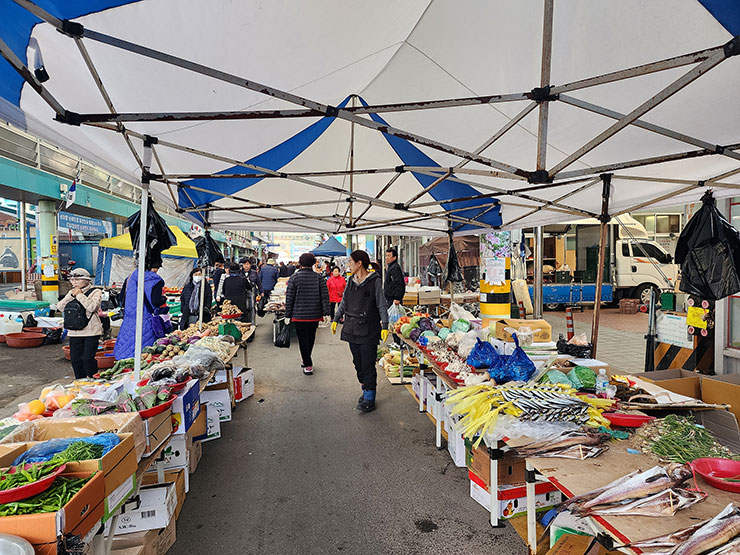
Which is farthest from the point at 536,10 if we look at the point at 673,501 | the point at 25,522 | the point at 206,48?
the point at 25,522

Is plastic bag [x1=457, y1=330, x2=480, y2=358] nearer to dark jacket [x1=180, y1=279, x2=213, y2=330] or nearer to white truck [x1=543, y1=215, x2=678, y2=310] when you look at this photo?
dark jacket [x1=180, y1=279, x2=213, y2=330]

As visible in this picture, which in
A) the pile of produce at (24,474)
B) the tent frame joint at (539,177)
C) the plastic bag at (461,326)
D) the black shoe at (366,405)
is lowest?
the black shoe at (366,405)

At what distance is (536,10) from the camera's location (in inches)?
91.1

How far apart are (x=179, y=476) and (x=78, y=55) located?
3154 millimetres

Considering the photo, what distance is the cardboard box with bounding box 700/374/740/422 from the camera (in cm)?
348

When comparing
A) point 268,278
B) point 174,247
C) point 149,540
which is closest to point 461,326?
point 149,540

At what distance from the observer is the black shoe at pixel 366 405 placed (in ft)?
17.6

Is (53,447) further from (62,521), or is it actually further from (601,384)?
(601,384)

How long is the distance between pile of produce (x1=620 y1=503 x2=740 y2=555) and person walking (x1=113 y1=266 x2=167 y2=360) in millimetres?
5045

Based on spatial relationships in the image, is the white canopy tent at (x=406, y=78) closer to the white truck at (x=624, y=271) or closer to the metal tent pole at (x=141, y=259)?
the metal tent pole at (x=141, y=259)

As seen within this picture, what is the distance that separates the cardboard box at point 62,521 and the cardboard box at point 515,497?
2613mm

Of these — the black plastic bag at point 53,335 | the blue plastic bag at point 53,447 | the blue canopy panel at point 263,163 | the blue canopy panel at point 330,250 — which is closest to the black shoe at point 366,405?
the blue canopy panel at point 263,163

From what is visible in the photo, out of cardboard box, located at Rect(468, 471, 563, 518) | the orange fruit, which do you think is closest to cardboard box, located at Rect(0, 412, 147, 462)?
the orange fruit

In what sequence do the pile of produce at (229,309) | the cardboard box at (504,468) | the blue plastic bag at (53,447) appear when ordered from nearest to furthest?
the blue plastic bag at (53,447) < the cardboard box at (504,468) < the pile of produce at (229,309)
